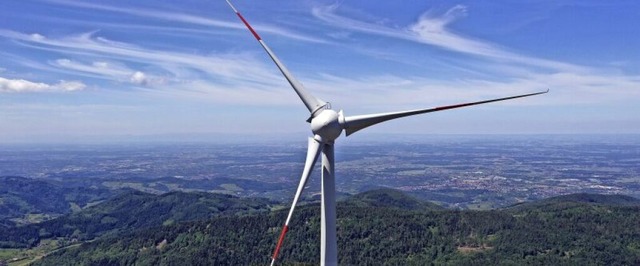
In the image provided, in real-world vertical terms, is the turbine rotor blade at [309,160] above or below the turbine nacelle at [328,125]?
below

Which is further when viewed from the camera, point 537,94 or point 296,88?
point 296,88

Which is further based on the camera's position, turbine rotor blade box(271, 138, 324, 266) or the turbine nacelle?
turbine rotor blade box(271, 138, 324, 266)

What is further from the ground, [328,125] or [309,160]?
[328,125]

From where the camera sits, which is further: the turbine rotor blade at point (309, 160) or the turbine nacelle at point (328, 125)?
the turbine rotor blade at point (309, 160)

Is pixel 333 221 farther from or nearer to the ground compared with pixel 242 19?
nearer to the ground

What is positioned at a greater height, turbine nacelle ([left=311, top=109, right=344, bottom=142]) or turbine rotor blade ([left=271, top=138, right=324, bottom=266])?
turbine nacelle ([left=311, top=109, right=344, bottom=142])

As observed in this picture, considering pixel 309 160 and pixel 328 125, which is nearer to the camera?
pixel 328 125

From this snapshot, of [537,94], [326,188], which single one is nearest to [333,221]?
[326,188]

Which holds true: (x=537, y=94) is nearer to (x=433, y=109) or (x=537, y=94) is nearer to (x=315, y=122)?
(x=433, y=109)
